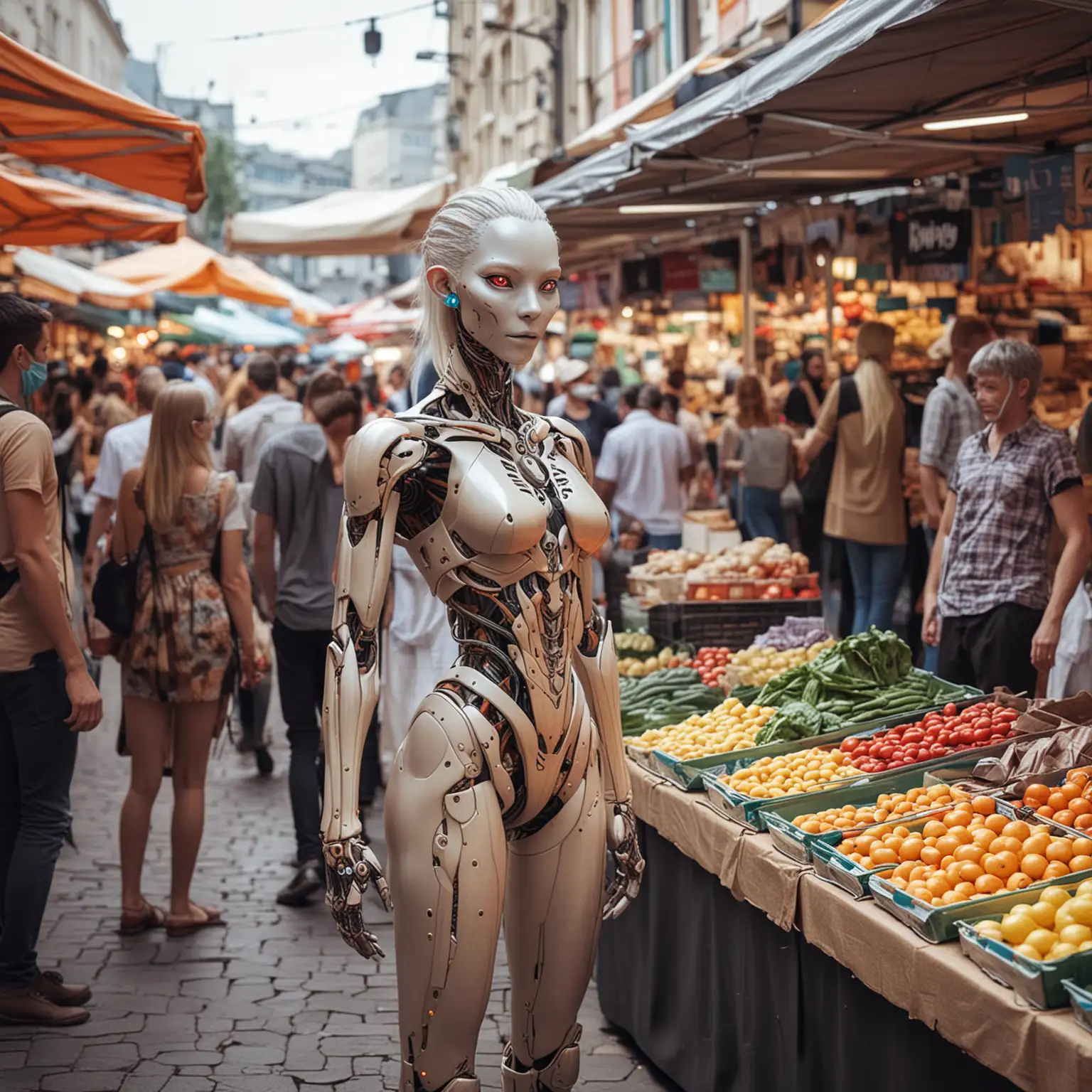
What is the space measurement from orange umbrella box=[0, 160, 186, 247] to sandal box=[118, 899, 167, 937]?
4.03 metres

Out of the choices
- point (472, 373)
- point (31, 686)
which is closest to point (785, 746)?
point (472, 373)

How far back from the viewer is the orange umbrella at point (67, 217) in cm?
817

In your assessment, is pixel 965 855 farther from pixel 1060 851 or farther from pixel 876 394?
pixel 876 394

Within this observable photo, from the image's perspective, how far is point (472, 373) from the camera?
3564mm

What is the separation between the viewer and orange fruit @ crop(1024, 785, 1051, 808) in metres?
4.01

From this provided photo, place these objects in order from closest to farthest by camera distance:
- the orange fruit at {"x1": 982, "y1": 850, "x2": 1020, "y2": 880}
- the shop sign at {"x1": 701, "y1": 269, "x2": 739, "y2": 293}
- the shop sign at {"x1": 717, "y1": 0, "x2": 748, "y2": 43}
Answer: the orange fruit at {"x1": 982, "y1": 850, "x2": 1020, "y2": 880}
the shop sign at {"x1": 717, "y1": 0, "x2": 748, "y2": 43}
the shop sign at {"x1": 701, "y1": 269, "x2": 739, "y2": 293}

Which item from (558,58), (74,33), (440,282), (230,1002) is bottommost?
(230,1002)

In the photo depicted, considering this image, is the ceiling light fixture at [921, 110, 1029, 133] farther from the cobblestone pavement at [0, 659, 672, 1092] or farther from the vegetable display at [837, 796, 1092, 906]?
the cobblestone pavement at [0, 659, 672, 1092]

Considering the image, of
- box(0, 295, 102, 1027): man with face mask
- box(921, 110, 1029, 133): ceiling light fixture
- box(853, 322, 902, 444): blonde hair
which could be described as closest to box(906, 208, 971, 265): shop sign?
box(853, 322, 902, 444): blonde hair

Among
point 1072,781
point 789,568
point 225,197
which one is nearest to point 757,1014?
point 1072,781

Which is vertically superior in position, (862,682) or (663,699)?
(862,682)

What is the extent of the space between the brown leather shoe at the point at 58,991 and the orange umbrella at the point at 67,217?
4487 mm

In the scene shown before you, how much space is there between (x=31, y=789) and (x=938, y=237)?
786 centimetres

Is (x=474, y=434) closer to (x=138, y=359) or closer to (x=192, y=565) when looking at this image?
(x=192, y=565)
